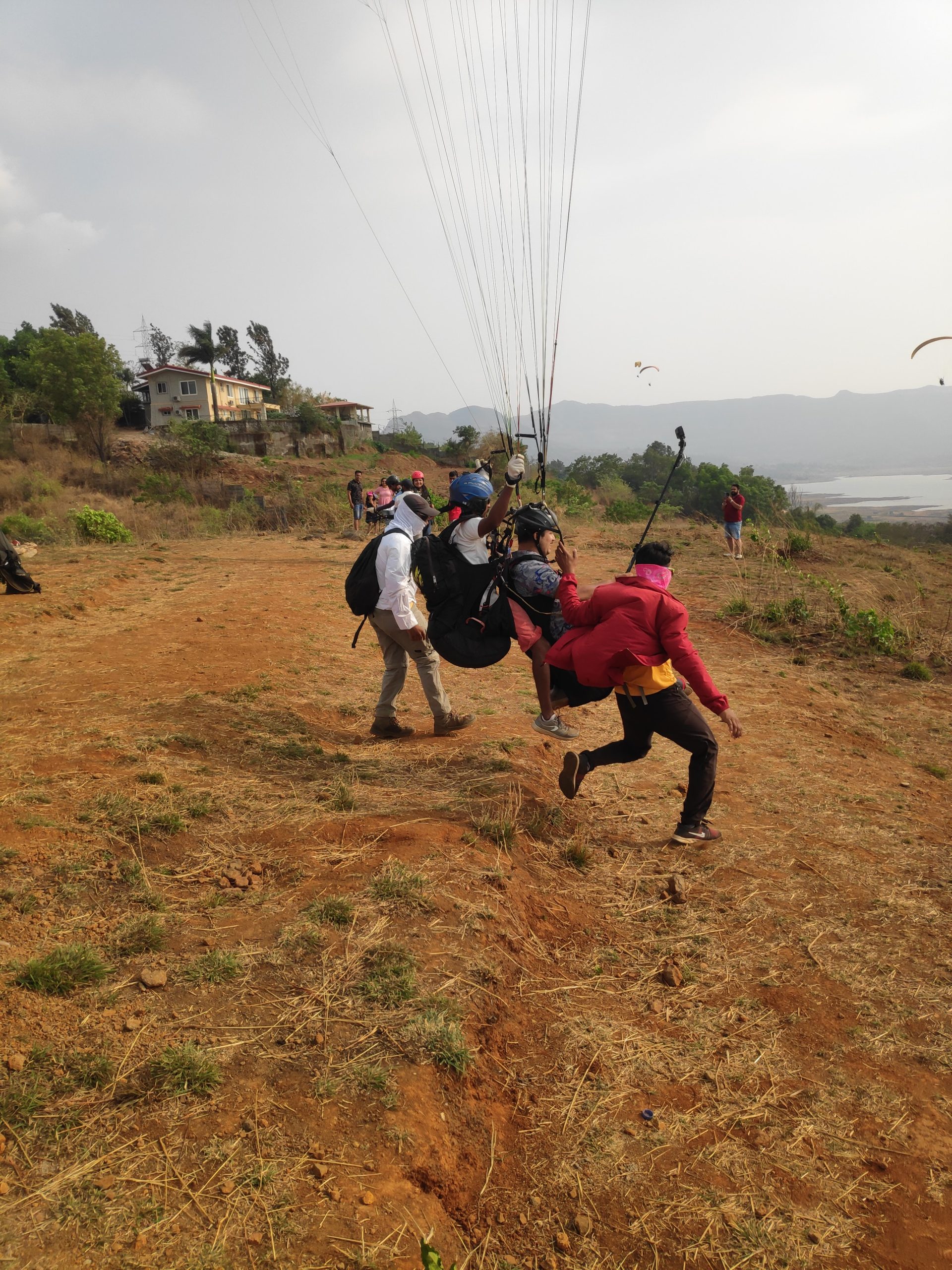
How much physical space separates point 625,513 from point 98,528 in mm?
20040

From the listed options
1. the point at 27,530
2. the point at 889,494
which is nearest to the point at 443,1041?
the point at 27,530

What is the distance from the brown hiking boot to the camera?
655 cm

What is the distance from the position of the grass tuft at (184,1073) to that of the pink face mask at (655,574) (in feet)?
10.7

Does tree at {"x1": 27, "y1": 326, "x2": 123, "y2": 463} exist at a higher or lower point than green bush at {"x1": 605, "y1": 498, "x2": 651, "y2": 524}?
higher

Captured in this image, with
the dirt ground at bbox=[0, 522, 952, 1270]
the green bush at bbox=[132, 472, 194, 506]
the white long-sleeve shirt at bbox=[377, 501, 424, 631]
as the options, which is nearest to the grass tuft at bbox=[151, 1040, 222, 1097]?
the dirt ground at bbox=[0, 522, 952, 1270]

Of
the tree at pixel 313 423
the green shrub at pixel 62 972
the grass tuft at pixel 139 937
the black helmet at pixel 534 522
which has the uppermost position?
the tree at pixel 313 423

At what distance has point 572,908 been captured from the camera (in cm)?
425

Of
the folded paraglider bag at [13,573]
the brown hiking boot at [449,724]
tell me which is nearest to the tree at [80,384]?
the folded paraglider bag at [13,573]

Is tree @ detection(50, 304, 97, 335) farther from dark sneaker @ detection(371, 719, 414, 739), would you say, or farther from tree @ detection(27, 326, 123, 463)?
dark sneaker @ detection(371, 719, 414, 739)

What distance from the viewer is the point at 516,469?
461 cm

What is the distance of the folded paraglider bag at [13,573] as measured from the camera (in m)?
10.5

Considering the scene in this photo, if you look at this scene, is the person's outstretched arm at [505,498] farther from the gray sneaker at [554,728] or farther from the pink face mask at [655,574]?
the gray sneaker at [554,728]

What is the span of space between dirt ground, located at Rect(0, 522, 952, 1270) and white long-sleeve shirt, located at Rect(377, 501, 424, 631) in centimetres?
113

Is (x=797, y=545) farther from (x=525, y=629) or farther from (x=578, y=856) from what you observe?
(x=578, y=856)
